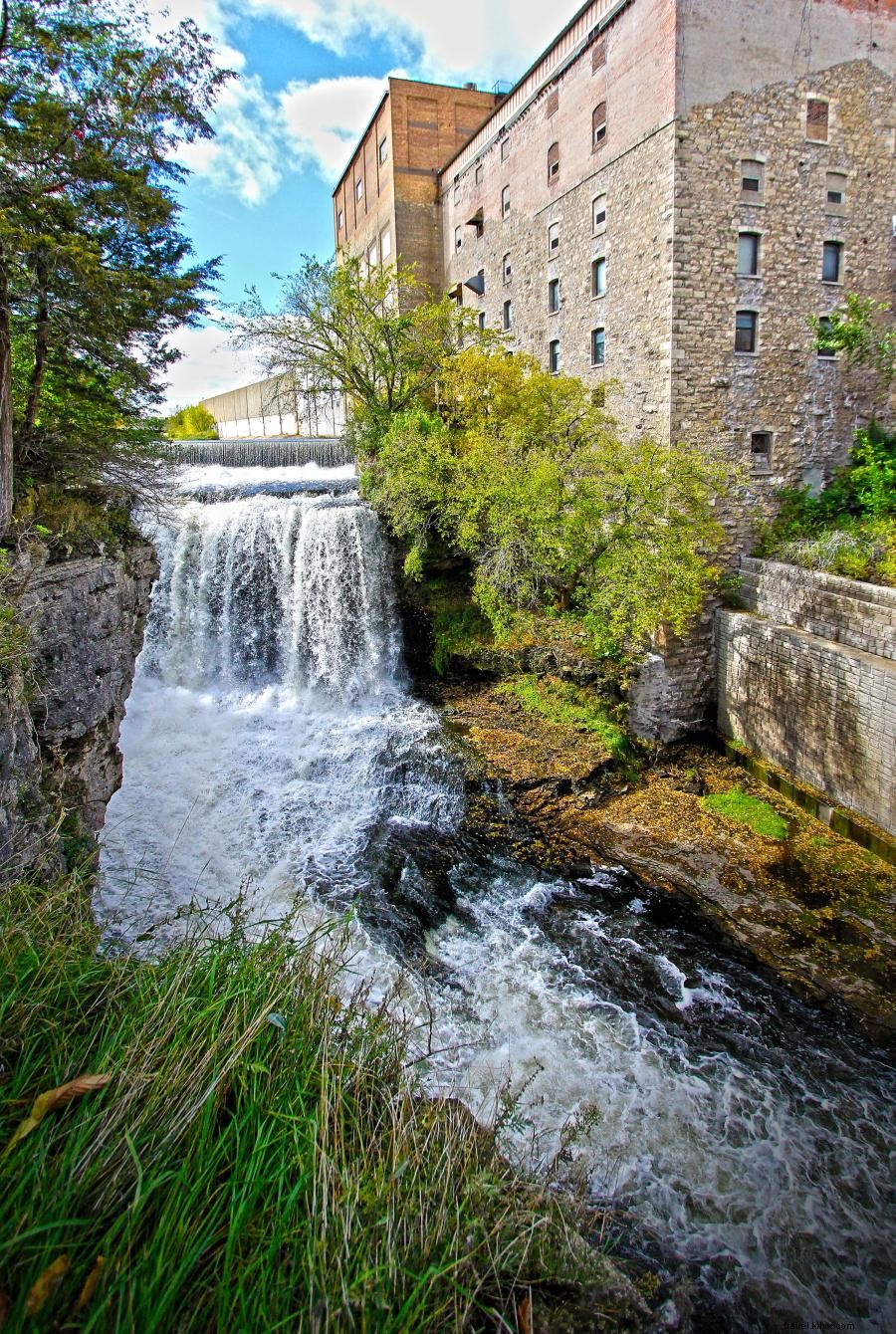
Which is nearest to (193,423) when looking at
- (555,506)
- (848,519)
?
(555,506)

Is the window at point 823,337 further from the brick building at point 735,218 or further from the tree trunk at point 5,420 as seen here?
the tree trunk at point 5,420

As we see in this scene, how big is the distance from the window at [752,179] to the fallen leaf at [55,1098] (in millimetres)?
15766

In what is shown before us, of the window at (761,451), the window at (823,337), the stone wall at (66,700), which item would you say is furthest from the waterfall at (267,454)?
the stone wall at (66,700)

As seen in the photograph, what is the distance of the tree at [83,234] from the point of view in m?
6.04

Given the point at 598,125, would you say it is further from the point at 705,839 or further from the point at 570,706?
the point at 705,839

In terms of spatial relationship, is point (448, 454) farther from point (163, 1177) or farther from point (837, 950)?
point (163, 1177)

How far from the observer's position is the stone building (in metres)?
23.0

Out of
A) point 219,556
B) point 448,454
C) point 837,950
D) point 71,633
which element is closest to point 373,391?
Answer: point 448,454

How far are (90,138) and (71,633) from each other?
513cm

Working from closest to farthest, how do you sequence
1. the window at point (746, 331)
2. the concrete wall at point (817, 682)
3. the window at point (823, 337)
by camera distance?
the concrete wall at point (817, 682), the window at point (746, 331), the window at point (823, 337)

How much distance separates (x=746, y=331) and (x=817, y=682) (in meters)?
7.40

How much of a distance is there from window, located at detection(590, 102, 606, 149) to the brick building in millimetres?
44

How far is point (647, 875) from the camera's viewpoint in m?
8.22

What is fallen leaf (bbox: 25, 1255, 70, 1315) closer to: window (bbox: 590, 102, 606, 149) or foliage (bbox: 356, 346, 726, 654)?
foliage (bbox: 356, 346, 726, 654)
